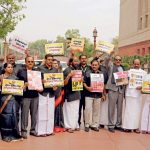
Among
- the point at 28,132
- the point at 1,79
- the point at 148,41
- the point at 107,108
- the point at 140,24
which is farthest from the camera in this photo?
the point at 140,24

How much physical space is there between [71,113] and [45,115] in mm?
786

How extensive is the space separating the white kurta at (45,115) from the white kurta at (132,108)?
188 centimetres

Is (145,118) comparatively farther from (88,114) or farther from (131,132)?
(88,114)

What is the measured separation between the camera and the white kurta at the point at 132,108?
30.6 ft

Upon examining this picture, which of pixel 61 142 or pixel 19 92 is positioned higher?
pixel 19 92

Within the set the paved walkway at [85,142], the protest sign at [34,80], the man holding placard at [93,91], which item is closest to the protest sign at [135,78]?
the man holding placard at [93,91]

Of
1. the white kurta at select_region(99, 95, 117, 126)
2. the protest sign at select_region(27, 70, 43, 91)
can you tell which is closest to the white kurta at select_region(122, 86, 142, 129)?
the white kurta at select_region(99, 95, 117, 126)

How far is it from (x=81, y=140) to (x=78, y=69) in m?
1.69

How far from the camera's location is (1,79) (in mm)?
7926

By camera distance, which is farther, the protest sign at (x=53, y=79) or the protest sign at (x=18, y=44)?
the protest sign at (x=18, y=44)

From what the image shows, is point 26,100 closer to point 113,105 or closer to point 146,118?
point 113,105

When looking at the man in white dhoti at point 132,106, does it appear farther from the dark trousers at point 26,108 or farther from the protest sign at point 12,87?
the protest sign at point 12,87

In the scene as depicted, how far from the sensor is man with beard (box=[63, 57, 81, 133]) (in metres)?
9.04

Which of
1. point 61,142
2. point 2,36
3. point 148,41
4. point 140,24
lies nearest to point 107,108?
point 61,142
